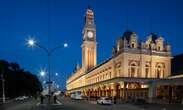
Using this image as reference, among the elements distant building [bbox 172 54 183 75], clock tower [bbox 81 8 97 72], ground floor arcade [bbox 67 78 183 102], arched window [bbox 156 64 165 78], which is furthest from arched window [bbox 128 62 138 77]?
clock tower [bbox 81 8 97 72]

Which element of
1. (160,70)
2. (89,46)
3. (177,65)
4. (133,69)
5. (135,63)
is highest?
(89,46)

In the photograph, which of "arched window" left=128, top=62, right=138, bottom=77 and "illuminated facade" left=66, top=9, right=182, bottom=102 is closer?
"illuminated facade" left=66, top=9, right=182, bottom=102

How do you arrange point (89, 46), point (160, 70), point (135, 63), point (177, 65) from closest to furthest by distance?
point (135, 63)
point (160, 70)
point (177, 65)
point (89, 46)

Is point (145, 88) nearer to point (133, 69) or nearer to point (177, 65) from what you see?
point (133, 69)

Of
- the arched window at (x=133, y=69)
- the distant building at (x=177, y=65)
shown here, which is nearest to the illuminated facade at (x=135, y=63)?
the arched window at (x=133, y=69)

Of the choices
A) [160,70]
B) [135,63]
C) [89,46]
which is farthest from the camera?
[89,46]

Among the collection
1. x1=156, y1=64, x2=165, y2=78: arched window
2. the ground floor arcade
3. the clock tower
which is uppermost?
the clock tower

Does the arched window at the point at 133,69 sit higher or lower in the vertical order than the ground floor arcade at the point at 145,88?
higher

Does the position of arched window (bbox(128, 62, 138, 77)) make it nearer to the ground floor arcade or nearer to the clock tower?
the ground floor arcade

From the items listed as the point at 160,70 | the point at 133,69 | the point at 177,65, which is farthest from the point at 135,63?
the point at 177,65

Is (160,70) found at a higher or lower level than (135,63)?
lower

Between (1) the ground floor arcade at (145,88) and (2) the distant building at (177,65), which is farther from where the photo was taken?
(2) the distant building at (177,65)

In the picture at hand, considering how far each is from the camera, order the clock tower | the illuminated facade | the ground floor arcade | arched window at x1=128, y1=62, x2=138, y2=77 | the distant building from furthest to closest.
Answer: the clock tower < the distant building < arched window at x1=128, y1=62, x2=138, y2=77 < the illuminated facade < the ground floor arcade

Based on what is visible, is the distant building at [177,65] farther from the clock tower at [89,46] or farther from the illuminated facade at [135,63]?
the clock tower at [89,46]
